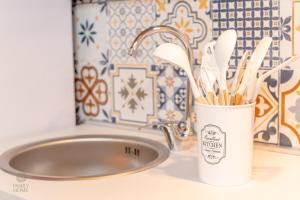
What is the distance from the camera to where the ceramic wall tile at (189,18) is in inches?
45.6

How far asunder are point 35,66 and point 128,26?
11.8 inches

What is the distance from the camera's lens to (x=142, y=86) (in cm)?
131

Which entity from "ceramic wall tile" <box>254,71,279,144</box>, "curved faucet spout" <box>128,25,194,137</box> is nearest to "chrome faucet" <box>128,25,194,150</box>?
"curved faucet spout" <box>128,25,194,137</box>

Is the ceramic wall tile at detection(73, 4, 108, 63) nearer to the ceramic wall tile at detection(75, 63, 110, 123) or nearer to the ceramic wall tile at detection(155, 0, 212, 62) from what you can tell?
the ceramic wall tile at detection(75, 63, 110, 123)

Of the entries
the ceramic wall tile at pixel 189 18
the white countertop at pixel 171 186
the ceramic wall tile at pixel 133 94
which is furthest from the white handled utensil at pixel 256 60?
the ceramic wall tile at pixel 133 94

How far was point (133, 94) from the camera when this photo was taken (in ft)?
4.40

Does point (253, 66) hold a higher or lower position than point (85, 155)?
higher

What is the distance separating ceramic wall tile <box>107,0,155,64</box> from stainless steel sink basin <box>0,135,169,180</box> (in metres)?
0.24

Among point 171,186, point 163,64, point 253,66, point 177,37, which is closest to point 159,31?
point 177,37

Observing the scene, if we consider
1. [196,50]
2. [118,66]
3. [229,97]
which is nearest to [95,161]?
[118,66]

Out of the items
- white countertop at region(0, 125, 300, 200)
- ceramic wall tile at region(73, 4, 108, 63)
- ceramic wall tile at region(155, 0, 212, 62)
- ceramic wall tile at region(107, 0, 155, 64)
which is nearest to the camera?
white countertop at region(0, 125, 300, 200)

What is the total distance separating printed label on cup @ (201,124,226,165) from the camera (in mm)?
841

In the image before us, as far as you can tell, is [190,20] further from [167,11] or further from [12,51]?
[12,51]

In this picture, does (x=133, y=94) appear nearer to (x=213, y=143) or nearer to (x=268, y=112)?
(x=268, y=112)
